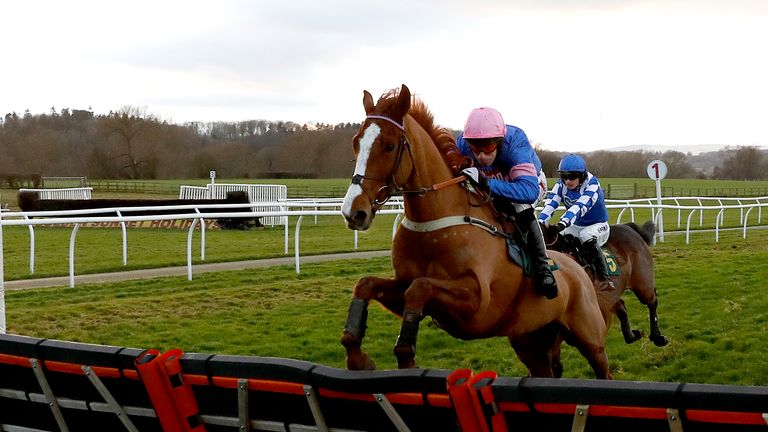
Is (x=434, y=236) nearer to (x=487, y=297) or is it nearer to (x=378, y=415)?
(x=487, y=297)

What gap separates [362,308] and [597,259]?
2993 mm

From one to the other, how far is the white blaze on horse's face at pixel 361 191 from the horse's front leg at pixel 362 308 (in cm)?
32

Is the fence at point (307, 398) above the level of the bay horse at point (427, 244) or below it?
below

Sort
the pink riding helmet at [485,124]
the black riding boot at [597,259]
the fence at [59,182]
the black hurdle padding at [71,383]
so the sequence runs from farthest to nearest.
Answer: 1. the fence at [59,182]
2. the black riding boot at [597,259]
3. the pink riding helmet at [485,124]
4. the black hurdle padding at [71,383]

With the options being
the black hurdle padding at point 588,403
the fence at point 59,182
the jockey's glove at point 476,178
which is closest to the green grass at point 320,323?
the jockey's glove at point 476,178

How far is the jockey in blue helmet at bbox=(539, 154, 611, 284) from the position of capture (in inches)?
223

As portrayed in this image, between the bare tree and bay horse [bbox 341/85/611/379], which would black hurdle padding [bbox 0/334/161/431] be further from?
the bare tree

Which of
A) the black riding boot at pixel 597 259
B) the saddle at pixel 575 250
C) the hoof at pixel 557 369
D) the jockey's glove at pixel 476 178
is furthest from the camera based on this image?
the black riding boot at pixel 597 259

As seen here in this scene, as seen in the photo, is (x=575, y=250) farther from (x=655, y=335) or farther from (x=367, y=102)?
(x=367, y=102)

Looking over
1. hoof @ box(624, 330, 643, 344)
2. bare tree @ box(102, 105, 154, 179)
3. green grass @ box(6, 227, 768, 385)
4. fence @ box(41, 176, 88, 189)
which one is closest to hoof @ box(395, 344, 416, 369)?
green grass @ box(6, 227, 768, 385)

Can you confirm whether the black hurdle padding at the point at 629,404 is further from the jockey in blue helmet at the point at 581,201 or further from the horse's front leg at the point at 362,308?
the jockey in blue helmet at the point at 581,201

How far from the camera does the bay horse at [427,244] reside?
327 cm

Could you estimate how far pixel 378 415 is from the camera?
2.64 metres

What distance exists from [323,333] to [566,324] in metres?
3.08
